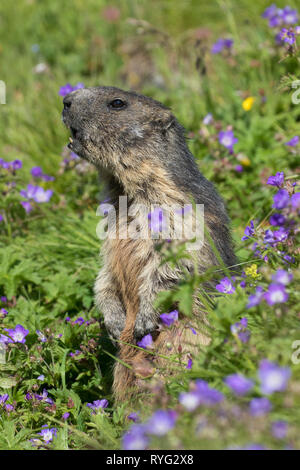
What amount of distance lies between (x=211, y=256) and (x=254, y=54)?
333cm

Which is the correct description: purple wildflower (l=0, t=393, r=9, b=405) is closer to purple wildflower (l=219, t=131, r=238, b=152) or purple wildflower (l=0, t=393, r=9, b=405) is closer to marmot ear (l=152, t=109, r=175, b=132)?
marmot ear (l=152, t=109, r=175, b=132)

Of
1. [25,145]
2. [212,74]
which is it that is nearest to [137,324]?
[25,145]

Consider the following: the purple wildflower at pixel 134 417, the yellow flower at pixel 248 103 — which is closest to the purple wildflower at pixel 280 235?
the purple wildflower at pixel 134 417

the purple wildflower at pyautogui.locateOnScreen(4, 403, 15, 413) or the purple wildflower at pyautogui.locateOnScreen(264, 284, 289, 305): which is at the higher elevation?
the purple wildflower at pyautogui.locateOnScreen(264, 284, 289, 305)

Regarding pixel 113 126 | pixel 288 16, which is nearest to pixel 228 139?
pixel 288 16

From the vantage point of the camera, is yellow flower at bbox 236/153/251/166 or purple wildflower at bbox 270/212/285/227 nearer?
purple wildflower at bbox 270/212/285/227

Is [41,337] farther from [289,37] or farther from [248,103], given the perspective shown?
[248,103]

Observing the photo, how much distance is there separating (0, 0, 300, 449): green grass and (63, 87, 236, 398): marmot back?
0.25m

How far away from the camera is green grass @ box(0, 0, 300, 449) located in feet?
8.16

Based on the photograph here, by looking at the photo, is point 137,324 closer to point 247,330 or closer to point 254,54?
point 247,330

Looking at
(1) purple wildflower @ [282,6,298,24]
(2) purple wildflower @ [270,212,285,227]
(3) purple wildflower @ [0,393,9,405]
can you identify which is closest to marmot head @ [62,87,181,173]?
(2) purple wildflower @ [270,212,285,227]

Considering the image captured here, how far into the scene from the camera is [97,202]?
519cm

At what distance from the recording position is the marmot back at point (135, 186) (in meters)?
3.55

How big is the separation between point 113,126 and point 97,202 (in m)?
1.46
